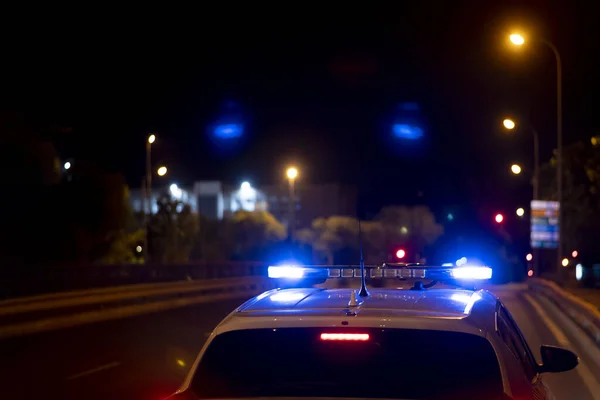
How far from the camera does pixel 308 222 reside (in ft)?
330

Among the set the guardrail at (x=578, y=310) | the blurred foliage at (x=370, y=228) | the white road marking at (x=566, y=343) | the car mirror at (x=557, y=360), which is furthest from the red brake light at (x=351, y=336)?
the blurred foliage at (x=370, y=228)

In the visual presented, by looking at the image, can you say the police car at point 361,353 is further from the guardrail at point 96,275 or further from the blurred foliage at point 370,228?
the blurred foliage at point 370,228

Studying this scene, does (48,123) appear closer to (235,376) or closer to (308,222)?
(235,376)

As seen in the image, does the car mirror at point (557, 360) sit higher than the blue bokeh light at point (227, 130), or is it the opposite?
the blue bokeh light at point (227, 130)

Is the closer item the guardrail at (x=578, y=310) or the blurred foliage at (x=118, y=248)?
the guardrail at (x=578, y=310)

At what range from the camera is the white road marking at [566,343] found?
37.3 feet

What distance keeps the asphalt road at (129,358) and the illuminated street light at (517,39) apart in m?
8.47

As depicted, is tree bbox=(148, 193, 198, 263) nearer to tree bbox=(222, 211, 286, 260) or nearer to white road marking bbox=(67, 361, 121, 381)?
tree bbox=(222, 211, 286, 260)

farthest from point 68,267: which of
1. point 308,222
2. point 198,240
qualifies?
point 308,222

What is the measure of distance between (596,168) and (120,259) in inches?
1213

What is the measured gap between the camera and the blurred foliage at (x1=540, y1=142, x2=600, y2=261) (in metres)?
53.2

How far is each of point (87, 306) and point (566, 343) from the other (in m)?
12.5

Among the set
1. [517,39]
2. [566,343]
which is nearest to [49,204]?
[517,39]

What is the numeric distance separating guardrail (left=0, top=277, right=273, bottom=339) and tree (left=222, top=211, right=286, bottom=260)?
4531 cm
